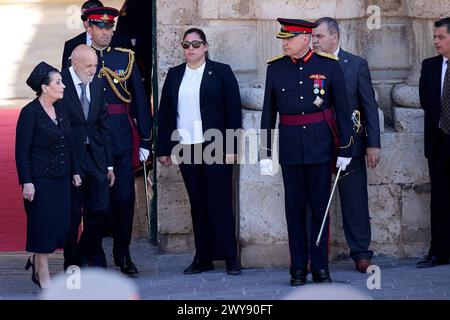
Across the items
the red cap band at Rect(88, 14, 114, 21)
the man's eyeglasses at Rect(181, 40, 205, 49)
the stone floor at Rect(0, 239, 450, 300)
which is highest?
the red cap band at Rect(88, 14, 114, 21)

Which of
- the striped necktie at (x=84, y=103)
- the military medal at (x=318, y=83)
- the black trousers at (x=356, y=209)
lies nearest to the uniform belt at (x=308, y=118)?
the military medal at (x=318, y=83)

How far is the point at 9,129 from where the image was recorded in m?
16.5

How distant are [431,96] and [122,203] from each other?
233 centimetres

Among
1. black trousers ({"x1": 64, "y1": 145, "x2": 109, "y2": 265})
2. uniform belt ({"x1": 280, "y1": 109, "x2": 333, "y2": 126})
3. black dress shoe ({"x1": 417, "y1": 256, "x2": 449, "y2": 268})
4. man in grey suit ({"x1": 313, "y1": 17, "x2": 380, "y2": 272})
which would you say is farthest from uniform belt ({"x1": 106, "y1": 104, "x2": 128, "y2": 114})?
black dress shoe ({"x1": 417, "y1": 256, "x2": 449, "y2": 268})

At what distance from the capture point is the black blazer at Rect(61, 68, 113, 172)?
32.3 feet

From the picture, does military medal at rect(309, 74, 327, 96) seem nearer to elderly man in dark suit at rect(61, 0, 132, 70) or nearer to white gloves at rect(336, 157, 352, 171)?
white gloves at rect(336, 157, 352, 171)

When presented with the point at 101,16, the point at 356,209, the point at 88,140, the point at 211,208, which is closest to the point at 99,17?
the point at 101,16

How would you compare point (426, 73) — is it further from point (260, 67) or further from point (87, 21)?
point (87, 21)

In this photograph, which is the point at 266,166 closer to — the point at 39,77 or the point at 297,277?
the point at 297,277

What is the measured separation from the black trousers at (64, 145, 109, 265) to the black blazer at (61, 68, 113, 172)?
5cm

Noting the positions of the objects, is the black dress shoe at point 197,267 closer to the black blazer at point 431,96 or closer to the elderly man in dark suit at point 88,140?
the elderly man in dark suit at point 88,140

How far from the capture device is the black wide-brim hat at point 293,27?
9.59 m

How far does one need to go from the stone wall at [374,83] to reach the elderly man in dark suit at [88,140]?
107 cm
